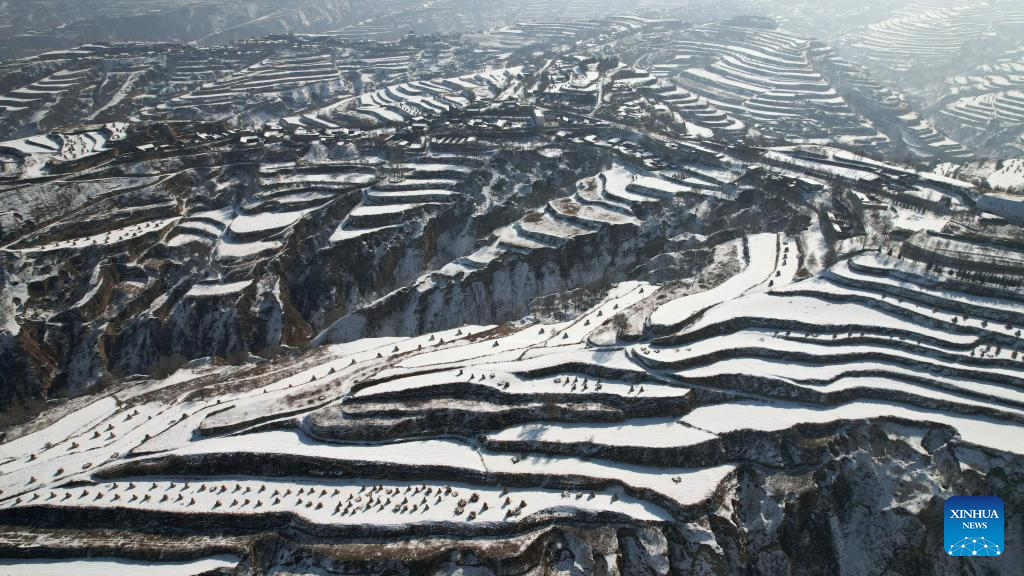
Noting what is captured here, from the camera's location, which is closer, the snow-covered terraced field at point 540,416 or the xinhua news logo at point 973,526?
the xinhua news logo at point 973,526

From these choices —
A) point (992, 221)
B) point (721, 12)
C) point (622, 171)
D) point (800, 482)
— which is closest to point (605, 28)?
point (721, 12)

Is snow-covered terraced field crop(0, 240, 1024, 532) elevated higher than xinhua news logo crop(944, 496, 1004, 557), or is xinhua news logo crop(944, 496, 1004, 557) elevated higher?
snow-covered terraced field crop(0, 240, 1024, 532)

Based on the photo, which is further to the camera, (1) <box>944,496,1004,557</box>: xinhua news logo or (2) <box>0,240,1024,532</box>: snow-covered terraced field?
(2) <box>0,240,1024,532</box>: snow-covered terraced field

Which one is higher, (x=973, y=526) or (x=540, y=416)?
(x=540, y=416)

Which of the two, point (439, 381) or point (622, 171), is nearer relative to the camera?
point (439, 381)

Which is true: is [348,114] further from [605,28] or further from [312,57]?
[605,28]

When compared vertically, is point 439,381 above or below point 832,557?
above

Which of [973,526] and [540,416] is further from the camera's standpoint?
[540,416]

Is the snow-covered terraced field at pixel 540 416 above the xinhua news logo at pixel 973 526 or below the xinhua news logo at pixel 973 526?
above
